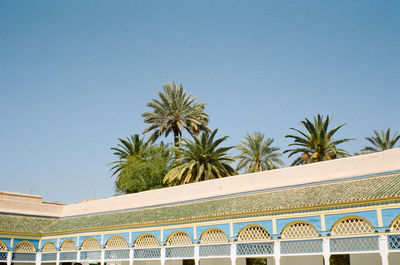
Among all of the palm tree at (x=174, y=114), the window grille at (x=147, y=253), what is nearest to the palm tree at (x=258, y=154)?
the palm tree at (x=174, y=114)

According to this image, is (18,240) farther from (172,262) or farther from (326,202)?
(326,202)

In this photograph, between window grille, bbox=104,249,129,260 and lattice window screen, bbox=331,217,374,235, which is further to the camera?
window grille, bbox=104,249,129,260

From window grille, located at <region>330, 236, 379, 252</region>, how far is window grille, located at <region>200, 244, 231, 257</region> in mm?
5137

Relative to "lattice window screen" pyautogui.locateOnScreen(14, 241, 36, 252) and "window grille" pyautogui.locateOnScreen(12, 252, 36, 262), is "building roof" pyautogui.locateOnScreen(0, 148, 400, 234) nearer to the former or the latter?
"lattice window screen" pyautogui.locateOnScreen(14, 241, 36, 252)

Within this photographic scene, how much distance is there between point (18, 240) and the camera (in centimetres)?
2972

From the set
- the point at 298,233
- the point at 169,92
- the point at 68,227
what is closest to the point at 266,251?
the point at 298,233

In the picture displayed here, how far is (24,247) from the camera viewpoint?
30.0 meters

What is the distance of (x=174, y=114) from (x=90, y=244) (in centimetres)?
1769

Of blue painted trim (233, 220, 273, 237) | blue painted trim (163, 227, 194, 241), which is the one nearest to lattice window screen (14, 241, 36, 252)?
blue painted trim (163, 227, 194, 241)

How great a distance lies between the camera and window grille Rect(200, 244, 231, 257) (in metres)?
21.3

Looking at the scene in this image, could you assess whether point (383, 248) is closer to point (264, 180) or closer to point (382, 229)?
point (382, 229)

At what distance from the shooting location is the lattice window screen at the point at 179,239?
75.9 feet

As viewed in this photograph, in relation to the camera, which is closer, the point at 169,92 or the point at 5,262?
the point at 5,262

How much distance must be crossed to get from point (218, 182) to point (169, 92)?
1866cm
